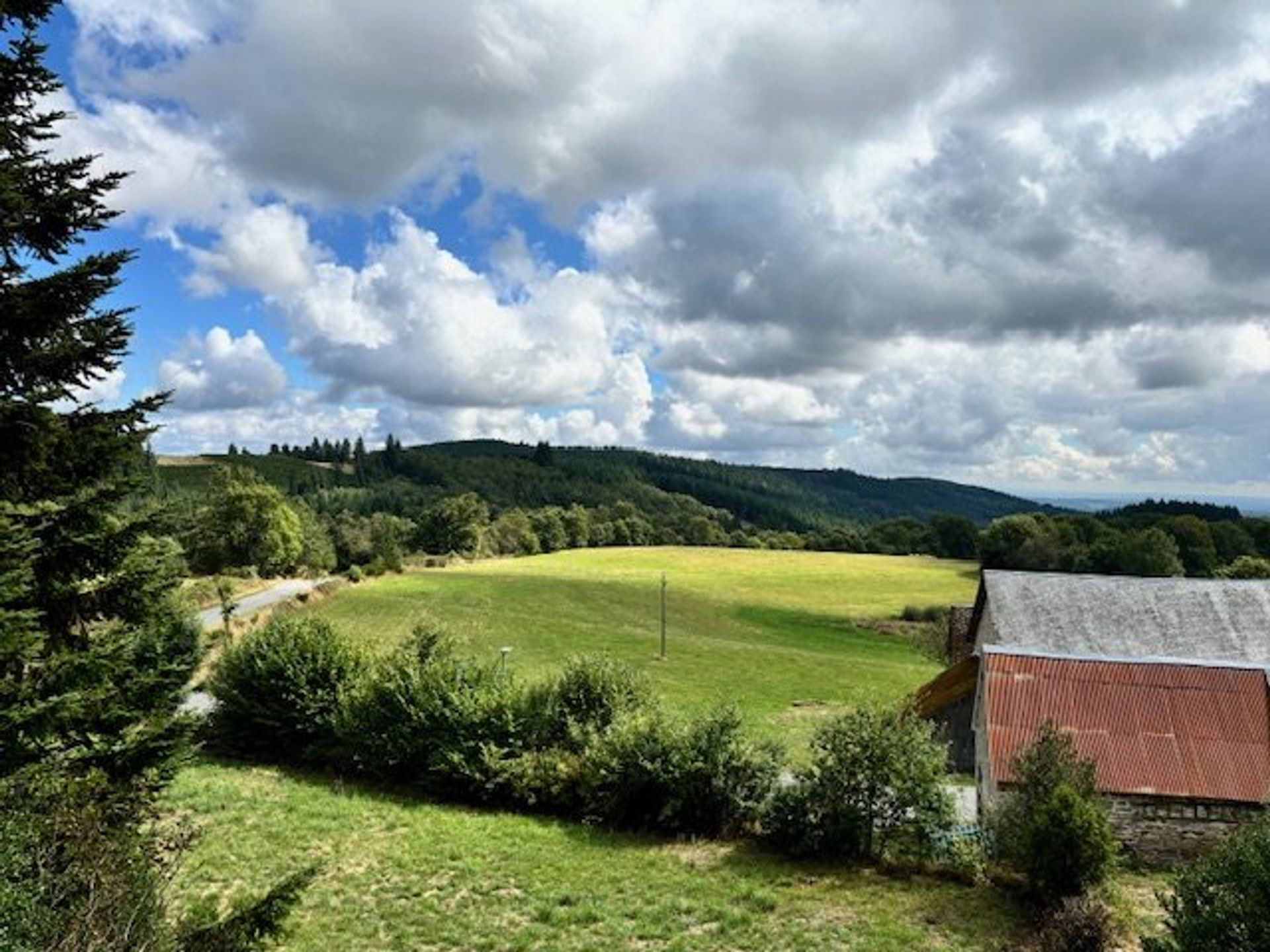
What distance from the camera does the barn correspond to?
22906 millimetres

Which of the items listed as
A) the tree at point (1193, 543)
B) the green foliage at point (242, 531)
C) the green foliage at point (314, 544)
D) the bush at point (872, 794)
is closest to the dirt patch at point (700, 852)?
the bush at point (872, 794)

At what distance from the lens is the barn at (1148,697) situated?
22.9 meters

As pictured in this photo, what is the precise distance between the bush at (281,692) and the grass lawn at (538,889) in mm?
5699

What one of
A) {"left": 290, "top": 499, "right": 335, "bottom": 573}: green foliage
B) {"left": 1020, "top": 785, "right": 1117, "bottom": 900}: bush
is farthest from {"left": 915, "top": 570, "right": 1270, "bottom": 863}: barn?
{"left": 290, "top": 499, "right": 335, "bottom": 573}: green foliage

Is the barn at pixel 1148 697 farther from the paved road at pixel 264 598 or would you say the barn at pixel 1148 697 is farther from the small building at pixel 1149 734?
the paved road at pixel 264 598

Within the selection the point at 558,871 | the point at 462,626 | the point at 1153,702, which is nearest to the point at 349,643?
the point at 558,871

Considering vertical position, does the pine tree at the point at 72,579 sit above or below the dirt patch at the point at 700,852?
above

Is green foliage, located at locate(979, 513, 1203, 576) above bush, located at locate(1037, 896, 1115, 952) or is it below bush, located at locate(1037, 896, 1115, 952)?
above

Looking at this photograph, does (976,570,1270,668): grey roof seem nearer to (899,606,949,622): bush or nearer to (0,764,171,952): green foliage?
(0,764,171,952): green foliage

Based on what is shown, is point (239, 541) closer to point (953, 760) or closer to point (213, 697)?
point (213, 697)


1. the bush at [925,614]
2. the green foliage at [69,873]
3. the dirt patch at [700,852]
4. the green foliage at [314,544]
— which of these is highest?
the green foliage at [314,544]

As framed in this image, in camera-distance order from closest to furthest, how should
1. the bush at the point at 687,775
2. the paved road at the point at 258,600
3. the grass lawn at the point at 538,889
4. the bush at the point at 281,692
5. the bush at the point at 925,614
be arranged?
the grass lawn at the point at 538,889 → the bush at the point at 687,775 → the bush at the point at 281,692 → the paved road at the point at 258,600 → the bush at the point at 925,614

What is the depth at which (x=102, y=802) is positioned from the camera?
1038 cm

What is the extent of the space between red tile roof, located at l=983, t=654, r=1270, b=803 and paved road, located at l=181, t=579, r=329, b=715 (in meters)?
32.9
